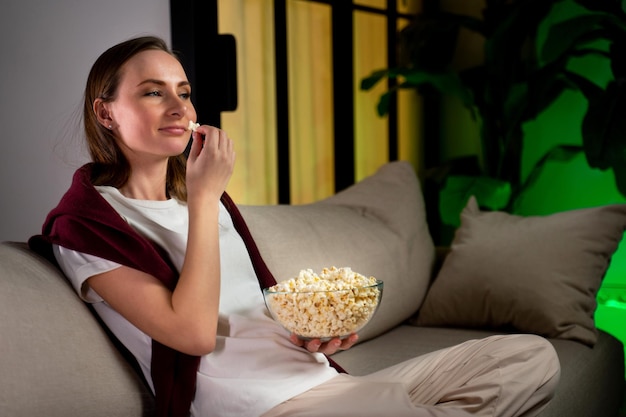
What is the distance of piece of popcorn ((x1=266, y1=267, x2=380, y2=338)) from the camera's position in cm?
137

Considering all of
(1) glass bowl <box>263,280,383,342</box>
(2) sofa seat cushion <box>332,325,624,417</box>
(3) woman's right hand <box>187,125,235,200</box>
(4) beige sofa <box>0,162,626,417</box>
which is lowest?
(2) sofa seat cushion <box>332,325,624,417</box>

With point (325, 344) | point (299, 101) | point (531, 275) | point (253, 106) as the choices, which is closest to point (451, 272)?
point (531, 275)

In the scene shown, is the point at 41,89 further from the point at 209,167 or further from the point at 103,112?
the point at 209,167

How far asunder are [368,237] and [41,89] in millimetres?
1093

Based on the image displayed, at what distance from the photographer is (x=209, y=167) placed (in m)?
1.41

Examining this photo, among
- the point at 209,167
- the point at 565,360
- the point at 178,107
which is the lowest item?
the point at 565,360

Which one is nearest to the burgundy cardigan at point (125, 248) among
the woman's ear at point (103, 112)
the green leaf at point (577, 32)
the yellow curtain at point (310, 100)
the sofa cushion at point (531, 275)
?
the woman's ear at point (103, 112)

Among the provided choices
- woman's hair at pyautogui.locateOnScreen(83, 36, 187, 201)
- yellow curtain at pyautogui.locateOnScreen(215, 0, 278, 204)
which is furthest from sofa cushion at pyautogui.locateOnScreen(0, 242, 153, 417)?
yellow curtain at pyautogui.locateOnScreen(215, 0, 278, 204)

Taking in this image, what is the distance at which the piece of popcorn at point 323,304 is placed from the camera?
137 centimetres

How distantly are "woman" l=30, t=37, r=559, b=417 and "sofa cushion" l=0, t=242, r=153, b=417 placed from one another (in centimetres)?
4

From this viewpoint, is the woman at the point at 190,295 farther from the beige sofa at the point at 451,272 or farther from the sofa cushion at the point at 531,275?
the sofa cushion at the point at 531,275

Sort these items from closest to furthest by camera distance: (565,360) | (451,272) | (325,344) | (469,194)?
(325,344), (565,360), (451,272), (469,194)

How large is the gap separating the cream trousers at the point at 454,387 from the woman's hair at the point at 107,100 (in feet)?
1.84

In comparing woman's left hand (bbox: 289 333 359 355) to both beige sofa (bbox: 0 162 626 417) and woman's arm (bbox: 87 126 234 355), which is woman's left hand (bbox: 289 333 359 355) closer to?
woman's arm (bbox: 87 126 234 355)
